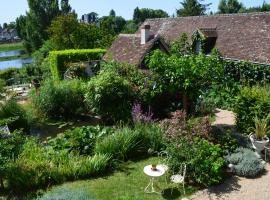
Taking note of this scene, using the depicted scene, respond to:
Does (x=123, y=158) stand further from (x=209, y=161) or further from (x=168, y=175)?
(x=209, y=161)

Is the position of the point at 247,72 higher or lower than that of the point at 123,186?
higher

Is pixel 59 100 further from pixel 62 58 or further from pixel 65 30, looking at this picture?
pixel 65 30

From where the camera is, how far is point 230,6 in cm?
6450

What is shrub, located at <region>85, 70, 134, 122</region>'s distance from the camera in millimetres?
12992

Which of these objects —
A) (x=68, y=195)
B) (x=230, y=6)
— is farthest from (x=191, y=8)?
(x=68, y=195)

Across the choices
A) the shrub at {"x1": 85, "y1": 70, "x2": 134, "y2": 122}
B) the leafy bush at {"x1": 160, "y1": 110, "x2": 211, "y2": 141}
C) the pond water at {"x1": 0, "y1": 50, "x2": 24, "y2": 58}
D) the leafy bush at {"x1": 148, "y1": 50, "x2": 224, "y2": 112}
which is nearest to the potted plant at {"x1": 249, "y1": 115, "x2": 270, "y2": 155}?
the leafy bush at {"x1": 160, "y1": 110, "x2": 211, "y2": 141}

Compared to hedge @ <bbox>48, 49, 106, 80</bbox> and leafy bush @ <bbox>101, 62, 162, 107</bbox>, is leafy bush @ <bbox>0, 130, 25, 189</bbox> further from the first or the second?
hedge @ <bbox>48, 49, 106, 80</bbox>

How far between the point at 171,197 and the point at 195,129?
104 inches

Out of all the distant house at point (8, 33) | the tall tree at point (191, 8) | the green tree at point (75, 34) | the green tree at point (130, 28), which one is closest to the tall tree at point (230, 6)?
the tall tree at point (191, 8)

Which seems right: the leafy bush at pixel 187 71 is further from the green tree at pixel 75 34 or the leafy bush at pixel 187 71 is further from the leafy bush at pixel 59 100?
the green tree at pixel 75 34

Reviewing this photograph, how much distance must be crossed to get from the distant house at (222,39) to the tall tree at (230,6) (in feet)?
141

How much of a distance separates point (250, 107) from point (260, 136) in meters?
1.33

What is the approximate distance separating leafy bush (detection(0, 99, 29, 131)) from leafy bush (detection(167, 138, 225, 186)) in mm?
7519

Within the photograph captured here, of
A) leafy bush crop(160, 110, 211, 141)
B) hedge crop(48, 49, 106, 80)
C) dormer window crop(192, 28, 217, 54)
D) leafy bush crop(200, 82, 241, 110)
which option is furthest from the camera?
hedge crop(48, 49, 106, 80)
